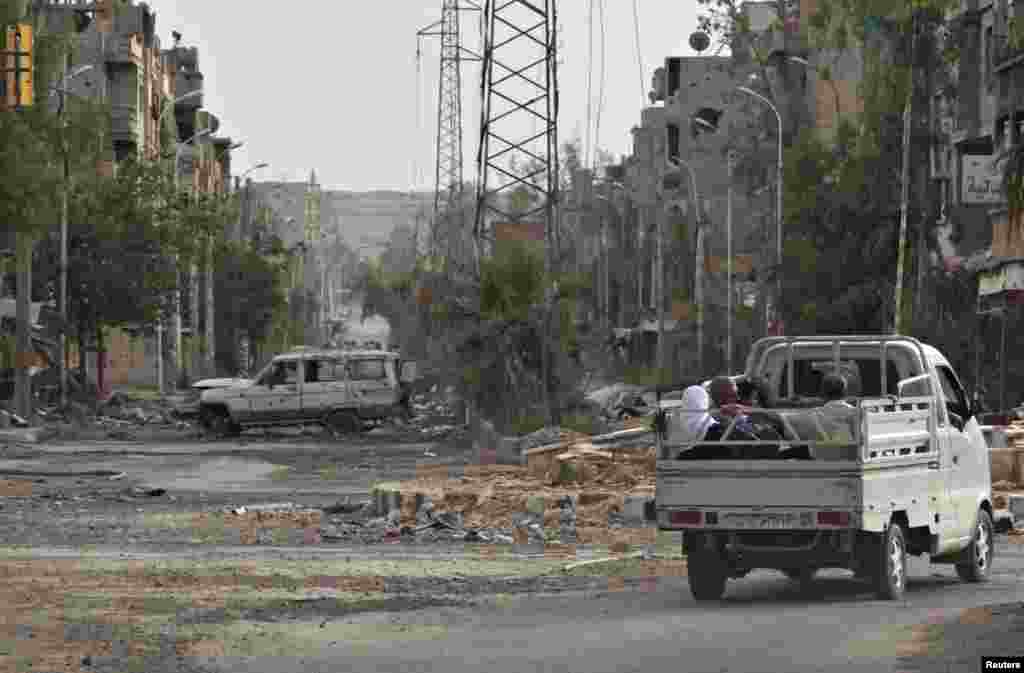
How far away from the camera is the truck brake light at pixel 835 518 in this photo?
60.7 feet

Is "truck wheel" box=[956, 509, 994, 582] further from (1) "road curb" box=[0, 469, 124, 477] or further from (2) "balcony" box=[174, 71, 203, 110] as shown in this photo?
(2) "balcony" box=[174, 71, 203, 110]

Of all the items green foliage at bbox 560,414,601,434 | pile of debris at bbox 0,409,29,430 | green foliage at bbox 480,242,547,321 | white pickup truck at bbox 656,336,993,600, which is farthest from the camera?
pile of debris at bbox 0,409,29,430

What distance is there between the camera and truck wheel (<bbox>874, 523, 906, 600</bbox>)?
19.0 meters

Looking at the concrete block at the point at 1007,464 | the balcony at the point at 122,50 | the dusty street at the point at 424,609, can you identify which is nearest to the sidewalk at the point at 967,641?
the dusty street at the point at 424,609

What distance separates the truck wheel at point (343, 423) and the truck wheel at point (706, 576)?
42.4 m

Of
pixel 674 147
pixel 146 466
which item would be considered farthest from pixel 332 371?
pixel 674 147

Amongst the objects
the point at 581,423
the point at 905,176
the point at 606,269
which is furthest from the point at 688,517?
the point at 606,269

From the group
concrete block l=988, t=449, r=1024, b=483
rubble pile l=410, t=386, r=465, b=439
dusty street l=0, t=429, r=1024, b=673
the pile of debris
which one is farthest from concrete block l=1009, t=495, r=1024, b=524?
the pile of debris

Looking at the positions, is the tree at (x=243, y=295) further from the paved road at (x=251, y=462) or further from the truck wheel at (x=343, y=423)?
the paved road at (x=251, y=462)

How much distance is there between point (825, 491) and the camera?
18.7 metres

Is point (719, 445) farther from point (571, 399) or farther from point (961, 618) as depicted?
point (571, 399)

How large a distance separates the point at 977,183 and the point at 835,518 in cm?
3690

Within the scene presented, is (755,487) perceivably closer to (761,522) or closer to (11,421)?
(761,522)

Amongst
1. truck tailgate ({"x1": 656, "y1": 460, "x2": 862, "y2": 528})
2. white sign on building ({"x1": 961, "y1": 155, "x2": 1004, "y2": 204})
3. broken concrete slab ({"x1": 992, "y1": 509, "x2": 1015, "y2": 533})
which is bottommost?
broken concrete slab ({"x1": 992, "y1": 509, "x2": 1015, "y2": 533})
